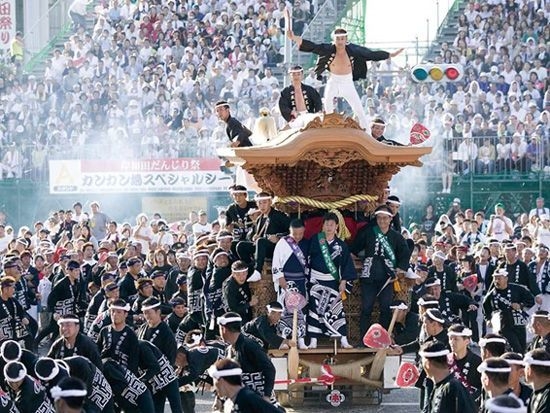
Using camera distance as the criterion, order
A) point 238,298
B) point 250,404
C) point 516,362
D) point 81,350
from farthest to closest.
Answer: point 238,298 → point 81,350 → point 516,362 → point 250,404

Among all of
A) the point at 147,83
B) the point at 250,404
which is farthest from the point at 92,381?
the point at 147,83

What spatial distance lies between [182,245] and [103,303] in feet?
17.1

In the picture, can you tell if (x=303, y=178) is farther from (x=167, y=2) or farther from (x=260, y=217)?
(x=167, y=2)

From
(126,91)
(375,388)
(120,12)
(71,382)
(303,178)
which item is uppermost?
(120,12)

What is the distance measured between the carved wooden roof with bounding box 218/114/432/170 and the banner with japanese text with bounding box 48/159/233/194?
11842 mm

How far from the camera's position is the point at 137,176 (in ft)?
87.3

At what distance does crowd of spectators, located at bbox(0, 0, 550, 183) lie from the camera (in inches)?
1023

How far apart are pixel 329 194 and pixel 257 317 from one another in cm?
153

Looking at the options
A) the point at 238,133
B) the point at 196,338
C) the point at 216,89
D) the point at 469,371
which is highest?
the point at 216,89

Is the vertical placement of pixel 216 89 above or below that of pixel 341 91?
above

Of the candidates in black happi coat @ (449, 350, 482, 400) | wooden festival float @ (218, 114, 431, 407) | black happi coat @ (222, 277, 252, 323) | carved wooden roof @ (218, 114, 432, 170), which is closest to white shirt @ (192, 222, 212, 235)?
wooden festival float @ (218, 114, 431, 407)

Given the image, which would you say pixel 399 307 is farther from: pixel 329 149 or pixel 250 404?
pixel 250 404

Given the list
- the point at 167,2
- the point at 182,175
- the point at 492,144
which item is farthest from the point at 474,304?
the point at 167,2

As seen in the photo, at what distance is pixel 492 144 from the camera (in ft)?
83.6
